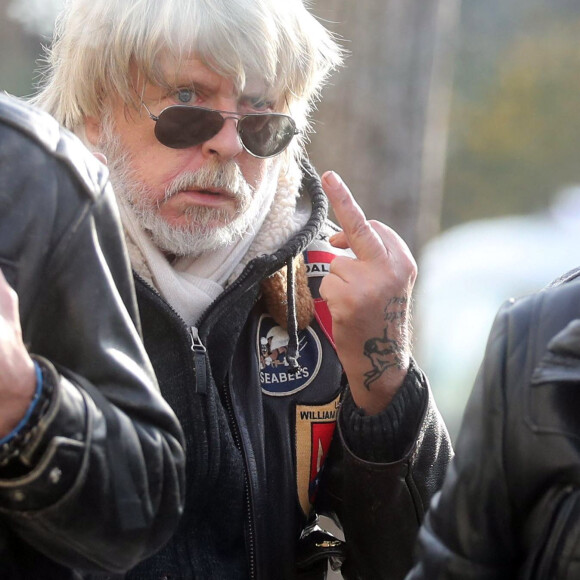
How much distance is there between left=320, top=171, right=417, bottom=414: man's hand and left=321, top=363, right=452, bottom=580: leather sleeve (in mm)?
53

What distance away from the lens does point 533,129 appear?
59.2ft

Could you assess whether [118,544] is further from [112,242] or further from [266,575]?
[266,575]

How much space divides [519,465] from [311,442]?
42.6 inches

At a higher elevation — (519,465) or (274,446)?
(519,465)

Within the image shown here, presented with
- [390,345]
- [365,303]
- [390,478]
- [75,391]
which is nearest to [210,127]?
[365,303]

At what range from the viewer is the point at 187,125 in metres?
2.94

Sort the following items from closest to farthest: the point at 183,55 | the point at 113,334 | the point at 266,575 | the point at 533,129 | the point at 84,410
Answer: the point at 84,410, the point at 113,334, the point at 266,575, the point at 183,55, the point at 533,129

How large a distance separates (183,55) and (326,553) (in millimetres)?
1207

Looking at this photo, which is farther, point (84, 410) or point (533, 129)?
point (533, 129)

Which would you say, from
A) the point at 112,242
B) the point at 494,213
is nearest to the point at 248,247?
the point at 112,242

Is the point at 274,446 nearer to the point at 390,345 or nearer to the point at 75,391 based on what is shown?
the point at 390,345

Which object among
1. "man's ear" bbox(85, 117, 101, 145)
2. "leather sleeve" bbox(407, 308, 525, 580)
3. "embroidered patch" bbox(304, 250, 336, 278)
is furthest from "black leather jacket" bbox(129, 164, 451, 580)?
"leather sleeve" bbox(407, 308, 525, 580)

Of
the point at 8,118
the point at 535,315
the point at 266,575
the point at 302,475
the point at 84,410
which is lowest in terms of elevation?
the point at 266,575

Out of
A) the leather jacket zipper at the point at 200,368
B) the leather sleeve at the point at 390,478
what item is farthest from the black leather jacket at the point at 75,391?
the leather sleeve at the point at 390,478
